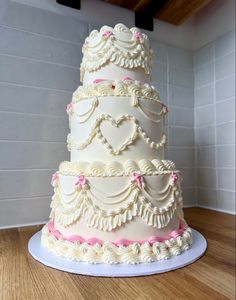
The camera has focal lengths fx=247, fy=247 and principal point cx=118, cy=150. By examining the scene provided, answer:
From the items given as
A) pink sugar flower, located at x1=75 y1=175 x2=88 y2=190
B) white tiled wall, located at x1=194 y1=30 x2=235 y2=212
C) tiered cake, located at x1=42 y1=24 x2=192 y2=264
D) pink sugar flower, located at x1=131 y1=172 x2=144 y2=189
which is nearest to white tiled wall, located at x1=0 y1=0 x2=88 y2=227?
tiered cake, located at x1=42 y1=24 x2=192 y2=264

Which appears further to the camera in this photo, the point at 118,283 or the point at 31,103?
the point at 31,103

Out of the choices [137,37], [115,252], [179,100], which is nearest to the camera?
[115,252]

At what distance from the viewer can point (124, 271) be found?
0.77 metres

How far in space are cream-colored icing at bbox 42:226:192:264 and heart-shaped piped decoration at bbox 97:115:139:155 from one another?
0.34 meters

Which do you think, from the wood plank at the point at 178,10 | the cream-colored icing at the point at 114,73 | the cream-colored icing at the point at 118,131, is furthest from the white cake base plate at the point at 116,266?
the wood plank at the point at 178,10

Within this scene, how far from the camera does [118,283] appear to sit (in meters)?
0.72

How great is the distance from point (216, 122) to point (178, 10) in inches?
32.6

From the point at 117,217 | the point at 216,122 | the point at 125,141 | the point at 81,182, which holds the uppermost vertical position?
the point at 216,122

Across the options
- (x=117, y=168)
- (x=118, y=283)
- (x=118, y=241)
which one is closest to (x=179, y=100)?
(x=117, y=168)

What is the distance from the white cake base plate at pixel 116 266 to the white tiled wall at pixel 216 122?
897 millimetres

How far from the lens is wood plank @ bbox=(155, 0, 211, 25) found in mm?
1622

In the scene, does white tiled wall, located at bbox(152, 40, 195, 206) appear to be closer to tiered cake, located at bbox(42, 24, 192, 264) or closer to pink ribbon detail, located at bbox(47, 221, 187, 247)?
tiered cake, located at bbox(42, 24, 192, 264)

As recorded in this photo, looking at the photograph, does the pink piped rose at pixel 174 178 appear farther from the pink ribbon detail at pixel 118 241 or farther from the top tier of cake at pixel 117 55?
the top tier of cake at pixel 117 55

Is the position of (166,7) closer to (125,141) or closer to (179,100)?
(179,100)
